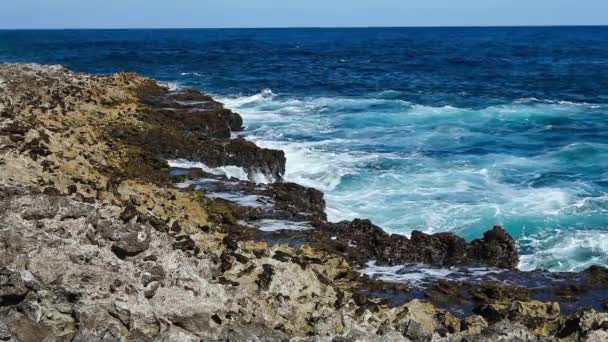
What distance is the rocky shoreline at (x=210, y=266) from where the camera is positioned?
316 inches

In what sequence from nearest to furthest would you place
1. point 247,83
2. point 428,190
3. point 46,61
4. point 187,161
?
point 187,161
point 428,190
point 247,83
point 46,61

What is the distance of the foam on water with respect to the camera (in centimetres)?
1812

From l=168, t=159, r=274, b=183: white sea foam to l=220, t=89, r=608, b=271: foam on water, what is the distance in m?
1.83

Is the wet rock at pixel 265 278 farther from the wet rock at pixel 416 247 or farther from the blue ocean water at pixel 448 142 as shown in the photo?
the blue ocean water at pixel 448 142

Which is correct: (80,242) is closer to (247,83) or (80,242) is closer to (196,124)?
(196,124)

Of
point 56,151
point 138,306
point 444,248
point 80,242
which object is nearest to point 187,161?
point 56,151

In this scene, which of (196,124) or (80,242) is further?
(196,124)

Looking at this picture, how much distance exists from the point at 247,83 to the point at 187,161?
32047mm

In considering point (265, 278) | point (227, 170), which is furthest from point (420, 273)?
point (227, 170)

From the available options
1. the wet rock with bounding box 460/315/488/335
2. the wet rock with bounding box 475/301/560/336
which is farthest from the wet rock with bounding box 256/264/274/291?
the wet rock with bounding box 475/301/560/336

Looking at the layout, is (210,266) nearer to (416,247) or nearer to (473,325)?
(473,325)

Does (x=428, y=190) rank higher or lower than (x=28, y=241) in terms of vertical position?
lower

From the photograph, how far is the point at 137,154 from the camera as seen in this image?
18.2 m

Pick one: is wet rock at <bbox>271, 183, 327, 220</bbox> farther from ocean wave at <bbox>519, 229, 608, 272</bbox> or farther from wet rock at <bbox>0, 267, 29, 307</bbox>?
wet rock at <bbox>0, 267, 29, 307</bbox>
